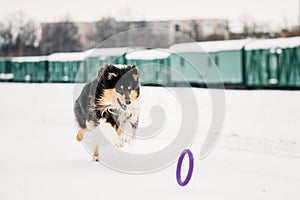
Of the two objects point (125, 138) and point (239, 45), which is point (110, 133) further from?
point (239, 45)

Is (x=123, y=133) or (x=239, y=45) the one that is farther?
(x=239, y=45)

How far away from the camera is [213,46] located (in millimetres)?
34156

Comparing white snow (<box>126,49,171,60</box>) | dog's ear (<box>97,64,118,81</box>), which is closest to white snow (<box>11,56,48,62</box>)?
white snow (<box>126,49,171,60</box>)

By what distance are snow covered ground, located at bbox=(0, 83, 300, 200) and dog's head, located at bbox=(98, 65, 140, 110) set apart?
1.05 metres

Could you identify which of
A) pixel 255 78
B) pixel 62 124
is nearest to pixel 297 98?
pixel 255 78

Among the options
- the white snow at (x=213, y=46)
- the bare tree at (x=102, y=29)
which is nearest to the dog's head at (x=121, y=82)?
the white snow at (x=213, y=46)

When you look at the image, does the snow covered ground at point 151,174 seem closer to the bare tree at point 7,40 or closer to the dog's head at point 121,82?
the dog's head at point 121,82

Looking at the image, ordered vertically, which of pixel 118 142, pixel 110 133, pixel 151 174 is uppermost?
pixel 110 133

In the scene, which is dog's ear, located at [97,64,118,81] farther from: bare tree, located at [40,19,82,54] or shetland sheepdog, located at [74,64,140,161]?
bare tree, located at [40,19,82,54]

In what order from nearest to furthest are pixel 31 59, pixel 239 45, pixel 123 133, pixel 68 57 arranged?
1. pixel 123 133
2. pixel 239 45
3. pixel 68 57
4. pixel 31 59

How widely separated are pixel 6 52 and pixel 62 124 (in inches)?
1662

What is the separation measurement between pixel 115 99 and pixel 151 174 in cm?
116

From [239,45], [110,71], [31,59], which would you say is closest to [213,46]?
[239,45]

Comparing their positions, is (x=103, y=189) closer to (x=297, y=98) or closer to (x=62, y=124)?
(x=62, y=124)
